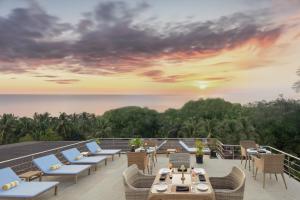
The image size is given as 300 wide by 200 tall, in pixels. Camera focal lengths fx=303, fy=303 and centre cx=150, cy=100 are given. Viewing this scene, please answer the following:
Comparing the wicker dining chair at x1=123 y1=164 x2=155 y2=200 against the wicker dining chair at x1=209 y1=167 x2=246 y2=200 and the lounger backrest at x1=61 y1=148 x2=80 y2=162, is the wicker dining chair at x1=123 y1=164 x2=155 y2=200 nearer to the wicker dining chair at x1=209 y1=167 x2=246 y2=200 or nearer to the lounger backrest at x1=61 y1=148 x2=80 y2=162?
the wicker dining chair at x1=209 y1=167 x2=246 y2=200

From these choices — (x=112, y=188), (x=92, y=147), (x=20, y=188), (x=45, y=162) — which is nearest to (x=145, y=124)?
(x=92, y=147)

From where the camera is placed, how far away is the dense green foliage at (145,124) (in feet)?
115

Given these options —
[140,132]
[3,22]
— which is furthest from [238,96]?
[140,132]

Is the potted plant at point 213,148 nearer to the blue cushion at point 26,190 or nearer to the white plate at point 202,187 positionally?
the blue cushion at point 26,190

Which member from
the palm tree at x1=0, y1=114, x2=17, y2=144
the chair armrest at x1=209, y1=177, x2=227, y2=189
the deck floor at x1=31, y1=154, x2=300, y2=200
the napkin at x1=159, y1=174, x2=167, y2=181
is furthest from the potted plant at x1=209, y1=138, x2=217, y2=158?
the palm tree at x1=0, y1=114, x2=17, y2=144

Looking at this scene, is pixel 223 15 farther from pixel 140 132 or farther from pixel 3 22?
pixel 140 132

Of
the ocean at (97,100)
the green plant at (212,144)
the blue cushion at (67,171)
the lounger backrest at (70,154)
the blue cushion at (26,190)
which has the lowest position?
the blue cushion at (26,190)

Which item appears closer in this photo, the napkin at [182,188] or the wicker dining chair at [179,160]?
the napkin at [182,188]

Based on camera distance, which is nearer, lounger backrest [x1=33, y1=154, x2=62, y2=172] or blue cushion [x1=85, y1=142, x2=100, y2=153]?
lounger backrest [x1=33, y1=154, x2=62, y2=172]

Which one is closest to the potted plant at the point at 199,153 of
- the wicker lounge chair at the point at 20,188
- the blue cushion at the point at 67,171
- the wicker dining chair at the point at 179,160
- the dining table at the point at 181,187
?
the wicker dining chair at the point at 179,160

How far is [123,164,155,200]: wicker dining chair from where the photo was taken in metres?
4.82

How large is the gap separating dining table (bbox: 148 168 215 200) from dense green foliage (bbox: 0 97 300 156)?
93.5ft

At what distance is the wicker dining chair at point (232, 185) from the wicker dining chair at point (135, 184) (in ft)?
3.76

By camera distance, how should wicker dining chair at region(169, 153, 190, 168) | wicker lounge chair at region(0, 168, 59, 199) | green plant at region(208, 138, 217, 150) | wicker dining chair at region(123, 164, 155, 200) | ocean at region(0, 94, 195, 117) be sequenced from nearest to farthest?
1. wicker dining chair at region(123, 164, 155, 200)
2. wicker lounge chair at region(0, 168, 59, 199)
3. wicker dining chair at region(169, 153, 190, 168)
4. green plant at region(208, 138, 217, 150)
5. ocean at region(0, 94, 195, 117)
